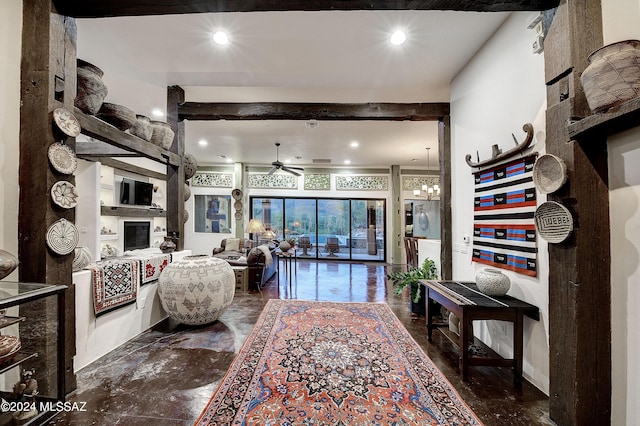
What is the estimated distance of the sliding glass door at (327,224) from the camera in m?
8.55

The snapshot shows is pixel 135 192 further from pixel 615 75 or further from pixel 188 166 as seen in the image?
pixel 615 75

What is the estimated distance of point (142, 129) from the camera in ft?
9.34

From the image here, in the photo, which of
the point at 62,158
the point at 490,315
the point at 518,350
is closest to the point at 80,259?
the point at 62,158

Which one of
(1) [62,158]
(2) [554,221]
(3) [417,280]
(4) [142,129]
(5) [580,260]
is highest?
(4) [142,129]

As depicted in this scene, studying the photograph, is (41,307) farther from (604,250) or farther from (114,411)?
(604,250)

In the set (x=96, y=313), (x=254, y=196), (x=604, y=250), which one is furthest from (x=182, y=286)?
(x=254, y=196)

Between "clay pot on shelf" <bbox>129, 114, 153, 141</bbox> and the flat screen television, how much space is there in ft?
11.9

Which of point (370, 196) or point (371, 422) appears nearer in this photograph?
point (371, 422)

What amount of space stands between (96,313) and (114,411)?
3.13 ft

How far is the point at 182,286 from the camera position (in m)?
2.88

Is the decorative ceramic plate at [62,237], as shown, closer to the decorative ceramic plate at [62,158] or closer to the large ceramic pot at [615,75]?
the decorative ceramic plate at [62,158]

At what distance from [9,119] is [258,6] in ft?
5.83

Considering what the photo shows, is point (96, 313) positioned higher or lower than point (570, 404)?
higher

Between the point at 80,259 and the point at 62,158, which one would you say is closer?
the point at 62,158
